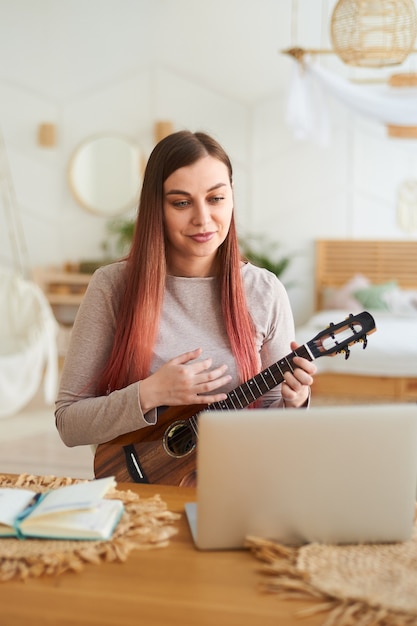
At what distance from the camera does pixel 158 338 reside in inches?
78.6

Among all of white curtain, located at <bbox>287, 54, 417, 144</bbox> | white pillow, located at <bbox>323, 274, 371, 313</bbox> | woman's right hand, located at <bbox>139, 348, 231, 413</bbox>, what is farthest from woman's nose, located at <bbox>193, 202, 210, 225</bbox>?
white pillow, located at <bbox>323, 274, 371, 313</bbox>

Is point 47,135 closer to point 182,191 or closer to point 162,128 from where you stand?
point 162,128

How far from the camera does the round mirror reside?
275 inches

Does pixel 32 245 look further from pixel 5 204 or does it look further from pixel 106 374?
pixel 106 374

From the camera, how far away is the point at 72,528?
Result: 4.18ft

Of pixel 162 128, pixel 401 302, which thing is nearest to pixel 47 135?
pixel 162 128

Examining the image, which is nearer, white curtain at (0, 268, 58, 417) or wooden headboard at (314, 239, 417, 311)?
white curtain at (0, 268, 58, 417)

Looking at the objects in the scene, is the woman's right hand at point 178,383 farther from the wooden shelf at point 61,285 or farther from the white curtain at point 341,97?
the wooden shelf at point 61,285

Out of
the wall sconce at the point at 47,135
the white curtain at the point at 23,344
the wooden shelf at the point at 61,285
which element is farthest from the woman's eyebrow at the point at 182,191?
the wall sconce at the point at 47,135

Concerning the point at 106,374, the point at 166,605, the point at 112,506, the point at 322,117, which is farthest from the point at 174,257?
the point at 322,117

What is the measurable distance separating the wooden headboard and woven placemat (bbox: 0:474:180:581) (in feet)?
18.8

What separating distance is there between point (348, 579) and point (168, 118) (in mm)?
6221

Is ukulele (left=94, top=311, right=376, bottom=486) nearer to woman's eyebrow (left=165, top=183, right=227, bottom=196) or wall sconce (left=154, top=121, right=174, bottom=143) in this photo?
woman's eyebrow (left=165, top=183, right=227, bottom=196)

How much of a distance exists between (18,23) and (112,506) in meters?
6.37
